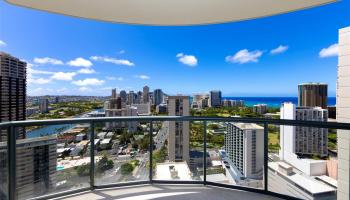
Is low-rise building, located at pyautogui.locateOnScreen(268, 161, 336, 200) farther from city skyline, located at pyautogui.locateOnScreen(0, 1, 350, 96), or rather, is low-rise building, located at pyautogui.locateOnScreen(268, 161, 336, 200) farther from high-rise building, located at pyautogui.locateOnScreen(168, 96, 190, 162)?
city skyline, located at pyautogui.locateOnScreen(0, 1, 350, 96)

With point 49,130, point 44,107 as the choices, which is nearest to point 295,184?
point 49,130

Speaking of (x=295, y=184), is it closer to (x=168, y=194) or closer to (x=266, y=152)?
(x=266, y=152)

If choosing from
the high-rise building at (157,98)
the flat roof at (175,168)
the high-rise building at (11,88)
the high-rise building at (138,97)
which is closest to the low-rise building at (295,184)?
the flat roof at (175,168)

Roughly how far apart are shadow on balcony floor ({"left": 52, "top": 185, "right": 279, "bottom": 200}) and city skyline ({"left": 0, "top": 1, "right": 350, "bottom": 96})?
55.7 ft

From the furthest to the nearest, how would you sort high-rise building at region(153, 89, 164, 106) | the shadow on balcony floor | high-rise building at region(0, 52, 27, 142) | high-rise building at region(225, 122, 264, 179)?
high-rise building at region(153, 89, 164, 106) < high-rise building at region(0, 52, 27, 142) < high-rise building at region(225, 122, 264, 179) < the shadow on balcony floor

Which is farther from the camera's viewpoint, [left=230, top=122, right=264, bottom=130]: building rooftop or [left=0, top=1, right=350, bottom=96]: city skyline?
[left=0, top=1, right=350, bottom=96]: city skyline

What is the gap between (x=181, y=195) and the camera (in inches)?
123

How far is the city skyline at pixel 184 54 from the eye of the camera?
20.7 metres

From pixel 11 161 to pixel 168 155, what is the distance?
6.94 feet

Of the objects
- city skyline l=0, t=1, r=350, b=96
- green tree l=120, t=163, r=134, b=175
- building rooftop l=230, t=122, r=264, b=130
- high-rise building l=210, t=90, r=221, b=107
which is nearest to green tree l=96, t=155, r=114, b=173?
green tree l=120, t=163, r=134, b=175

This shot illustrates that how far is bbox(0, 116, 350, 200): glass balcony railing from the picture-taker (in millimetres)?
2768

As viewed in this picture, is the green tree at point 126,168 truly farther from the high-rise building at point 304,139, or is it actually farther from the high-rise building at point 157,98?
the high-rise building at point 157,98

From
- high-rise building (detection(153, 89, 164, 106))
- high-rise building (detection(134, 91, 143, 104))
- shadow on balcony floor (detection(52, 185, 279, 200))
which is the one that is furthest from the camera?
high-rise building (detection(134, 91, 143, 104))

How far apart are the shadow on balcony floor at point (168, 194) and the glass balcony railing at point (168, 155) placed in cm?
13
